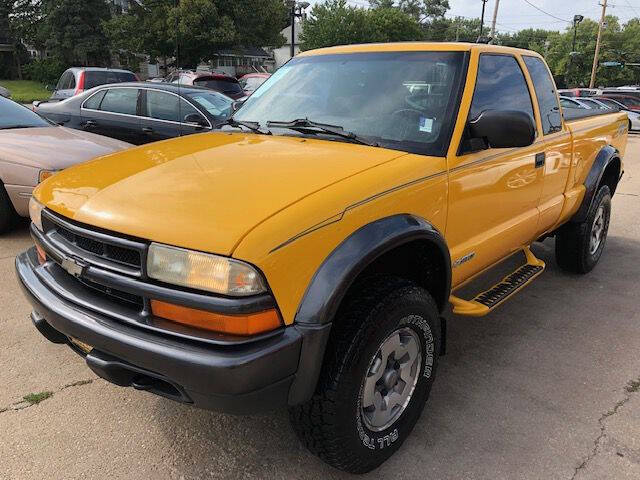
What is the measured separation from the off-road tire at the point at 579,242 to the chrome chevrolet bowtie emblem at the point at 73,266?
3.95 meters

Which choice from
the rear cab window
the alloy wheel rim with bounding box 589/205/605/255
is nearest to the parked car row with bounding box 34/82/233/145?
the rear cab window

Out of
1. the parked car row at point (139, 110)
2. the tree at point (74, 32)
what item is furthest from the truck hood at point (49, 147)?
the tree at point (74, 32)

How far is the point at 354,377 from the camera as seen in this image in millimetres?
2182

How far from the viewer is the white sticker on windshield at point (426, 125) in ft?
9.22

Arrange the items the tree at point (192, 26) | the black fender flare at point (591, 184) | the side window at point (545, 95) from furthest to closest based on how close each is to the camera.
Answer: the tree at point (192, 26)
the black fender flare at point (591, 184)
the side window at point (545, 95)

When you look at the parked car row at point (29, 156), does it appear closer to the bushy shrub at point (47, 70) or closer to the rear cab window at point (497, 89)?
the rear cab window at point (497, 89)

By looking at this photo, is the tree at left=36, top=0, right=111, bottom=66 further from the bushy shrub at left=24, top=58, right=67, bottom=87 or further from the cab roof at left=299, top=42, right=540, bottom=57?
the cab roof at left=299, top=42, right=540, bottom=57

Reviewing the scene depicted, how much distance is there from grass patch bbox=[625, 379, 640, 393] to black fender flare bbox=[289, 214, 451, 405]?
1935mm

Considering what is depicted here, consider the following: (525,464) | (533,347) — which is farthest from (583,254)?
(525,464)

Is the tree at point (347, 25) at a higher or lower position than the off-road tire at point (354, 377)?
higher

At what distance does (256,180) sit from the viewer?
230 cm

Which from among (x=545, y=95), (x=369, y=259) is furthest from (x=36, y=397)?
(x=545, y=95)

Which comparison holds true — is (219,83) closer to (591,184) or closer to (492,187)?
(591,184)

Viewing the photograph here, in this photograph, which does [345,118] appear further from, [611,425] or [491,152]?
[611,425]
